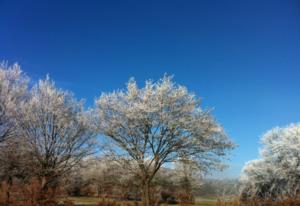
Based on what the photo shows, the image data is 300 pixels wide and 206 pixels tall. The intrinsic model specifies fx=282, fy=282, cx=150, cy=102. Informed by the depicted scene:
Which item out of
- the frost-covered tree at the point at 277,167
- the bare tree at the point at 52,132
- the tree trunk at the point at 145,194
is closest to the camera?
the tree trunk at the point at 145,194

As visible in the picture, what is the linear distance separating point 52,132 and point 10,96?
13.3 ft

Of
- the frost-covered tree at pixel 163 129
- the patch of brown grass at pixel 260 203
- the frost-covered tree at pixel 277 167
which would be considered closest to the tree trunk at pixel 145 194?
the frost-covered tree at pixel 163 129

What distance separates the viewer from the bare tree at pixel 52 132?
2131 cm

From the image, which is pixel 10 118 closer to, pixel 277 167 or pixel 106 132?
A: pixel 106 132

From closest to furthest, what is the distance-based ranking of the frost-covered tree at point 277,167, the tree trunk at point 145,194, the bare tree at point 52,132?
1. the tree trunk at point 145,194
2. the bare tree at point 52,132
3. the frost-covered tree at point 277,167

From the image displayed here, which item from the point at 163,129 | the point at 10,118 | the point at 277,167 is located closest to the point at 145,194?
the point at 163,129

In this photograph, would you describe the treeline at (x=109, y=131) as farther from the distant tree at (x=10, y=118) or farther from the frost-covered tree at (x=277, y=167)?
the frost-covered tree at (x=277, y=167)

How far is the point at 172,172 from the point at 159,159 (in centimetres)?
2529

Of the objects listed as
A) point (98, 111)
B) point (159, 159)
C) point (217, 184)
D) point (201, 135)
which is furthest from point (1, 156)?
point (217, 184)

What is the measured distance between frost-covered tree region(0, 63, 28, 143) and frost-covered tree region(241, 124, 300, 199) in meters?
22.6

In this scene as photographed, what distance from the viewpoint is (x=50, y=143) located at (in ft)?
70.2

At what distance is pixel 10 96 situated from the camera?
2097 cm

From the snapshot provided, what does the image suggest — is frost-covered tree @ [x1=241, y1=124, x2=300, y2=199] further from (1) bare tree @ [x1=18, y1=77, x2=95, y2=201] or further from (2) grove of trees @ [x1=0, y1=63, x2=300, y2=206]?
(1) bare tree @ [x1=18, y1=77, x2=95, y2=201]

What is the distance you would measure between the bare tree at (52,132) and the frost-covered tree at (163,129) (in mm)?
2499
